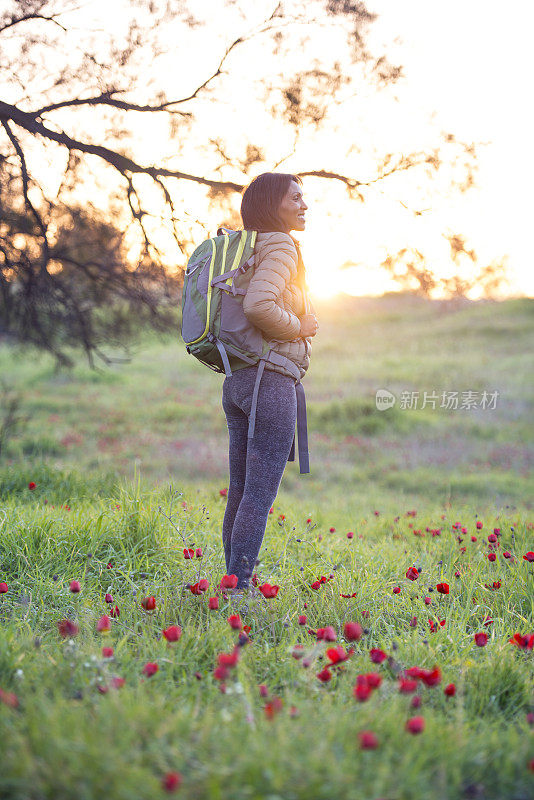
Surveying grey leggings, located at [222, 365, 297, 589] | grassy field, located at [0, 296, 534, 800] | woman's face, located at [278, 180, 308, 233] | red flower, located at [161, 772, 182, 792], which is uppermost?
woman's face, located at [278, 180, 308, 233]

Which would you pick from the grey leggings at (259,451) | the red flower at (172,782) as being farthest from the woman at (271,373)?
the red flower at (172,782)

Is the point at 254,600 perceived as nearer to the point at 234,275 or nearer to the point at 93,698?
the point at 93,698

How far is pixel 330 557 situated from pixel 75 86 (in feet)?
12.5

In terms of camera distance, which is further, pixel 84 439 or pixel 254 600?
pixel 84 439

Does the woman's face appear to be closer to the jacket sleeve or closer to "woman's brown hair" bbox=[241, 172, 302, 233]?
"woman's brown hair" bbox=[241, 172, 302, 233]

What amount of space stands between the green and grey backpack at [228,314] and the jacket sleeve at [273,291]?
0.21ft

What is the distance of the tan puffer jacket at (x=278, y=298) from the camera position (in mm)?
2590

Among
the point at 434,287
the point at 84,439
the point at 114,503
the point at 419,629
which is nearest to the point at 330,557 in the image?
the point at 419,629

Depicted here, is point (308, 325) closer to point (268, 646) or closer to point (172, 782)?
point (268, 646)

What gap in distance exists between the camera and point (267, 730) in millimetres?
1619

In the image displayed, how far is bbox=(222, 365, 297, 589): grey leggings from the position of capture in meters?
2.76

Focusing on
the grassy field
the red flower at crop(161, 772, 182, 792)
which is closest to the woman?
the grassy field

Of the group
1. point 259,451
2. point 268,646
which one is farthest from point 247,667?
point 259,451

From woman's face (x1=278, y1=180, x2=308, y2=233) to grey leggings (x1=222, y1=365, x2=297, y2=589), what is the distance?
2.39 ft
